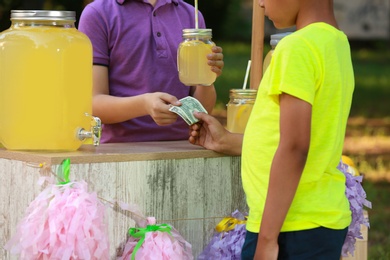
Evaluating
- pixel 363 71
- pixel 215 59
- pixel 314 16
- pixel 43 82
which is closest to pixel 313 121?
pixel 314 16

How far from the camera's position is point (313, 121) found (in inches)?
100

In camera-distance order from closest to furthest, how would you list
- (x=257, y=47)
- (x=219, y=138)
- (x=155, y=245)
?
(x=155, y=245), (x=219, y=138), (x=257, y=47)

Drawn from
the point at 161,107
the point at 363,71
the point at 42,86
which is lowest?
the point at 363,71

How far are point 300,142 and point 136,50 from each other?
4.02ft

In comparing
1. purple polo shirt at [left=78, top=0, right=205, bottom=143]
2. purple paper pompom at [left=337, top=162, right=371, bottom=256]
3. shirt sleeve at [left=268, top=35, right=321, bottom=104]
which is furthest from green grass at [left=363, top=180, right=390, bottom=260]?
shirt sleeve at [left=268, top=35, right=321, bottom=104]

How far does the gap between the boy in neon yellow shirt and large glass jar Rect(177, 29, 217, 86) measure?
575 mm

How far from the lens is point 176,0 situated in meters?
3.68

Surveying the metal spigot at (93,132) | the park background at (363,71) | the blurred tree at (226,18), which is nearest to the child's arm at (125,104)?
the metal spigot at (93,132)

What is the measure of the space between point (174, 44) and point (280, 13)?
103cm

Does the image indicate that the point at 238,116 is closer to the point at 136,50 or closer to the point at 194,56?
the point at 194,56

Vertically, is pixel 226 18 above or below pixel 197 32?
below

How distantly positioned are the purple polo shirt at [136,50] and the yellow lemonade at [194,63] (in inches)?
10.1

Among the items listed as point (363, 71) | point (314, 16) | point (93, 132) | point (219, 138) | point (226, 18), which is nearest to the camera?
point (314, 16)

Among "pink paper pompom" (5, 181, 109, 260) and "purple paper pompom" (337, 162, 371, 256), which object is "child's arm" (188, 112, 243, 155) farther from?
"pink paper pompom" (5, 181, 109, 260)
